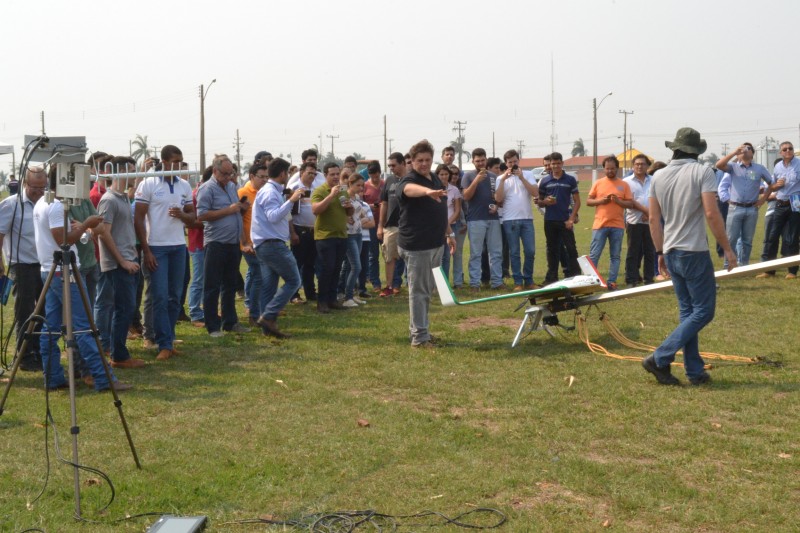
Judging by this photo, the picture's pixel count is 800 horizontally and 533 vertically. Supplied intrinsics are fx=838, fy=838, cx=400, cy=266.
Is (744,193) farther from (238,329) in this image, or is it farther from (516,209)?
(238,329)

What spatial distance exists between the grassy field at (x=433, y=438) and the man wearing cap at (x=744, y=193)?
4.72 metres

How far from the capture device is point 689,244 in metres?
6.93

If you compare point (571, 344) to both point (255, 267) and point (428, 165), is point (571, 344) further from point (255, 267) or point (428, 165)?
point (255, 267)

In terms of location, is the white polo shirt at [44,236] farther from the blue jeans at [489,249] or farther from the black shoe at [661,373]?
the blue jeans at [489,249]

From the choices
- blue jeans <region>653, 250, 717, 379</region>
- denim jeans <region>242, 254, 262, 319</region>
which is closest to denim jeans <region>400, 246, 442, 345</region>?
denim jeans <region>242, 254, 262, 319</region>

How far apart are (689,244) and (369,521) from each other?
12.7ft

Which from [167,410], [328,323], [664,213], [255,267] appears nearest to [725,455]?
[664,213]

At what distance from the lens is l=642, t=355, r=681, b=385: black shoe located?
23.2 ft

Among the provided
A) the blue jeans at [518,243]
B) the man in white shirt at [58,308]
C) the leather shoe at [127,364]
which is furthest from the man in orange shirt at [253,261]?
the blue jeans at [518,243]

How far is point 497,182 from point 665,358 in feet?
22.1

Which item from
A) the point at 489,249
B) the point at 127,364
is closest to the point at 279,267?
the point at 127,364

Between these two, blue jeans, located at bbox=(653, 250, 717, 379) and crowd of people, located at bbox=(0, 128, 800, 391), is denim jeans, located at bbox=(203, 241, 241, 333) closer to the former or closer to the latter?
crowd of people, located at bbox=(0, 128, 800, 391)

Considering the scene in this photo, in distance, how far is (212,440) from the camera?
596 centimetres

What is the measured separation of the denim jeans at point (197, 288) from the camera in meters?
10.8
